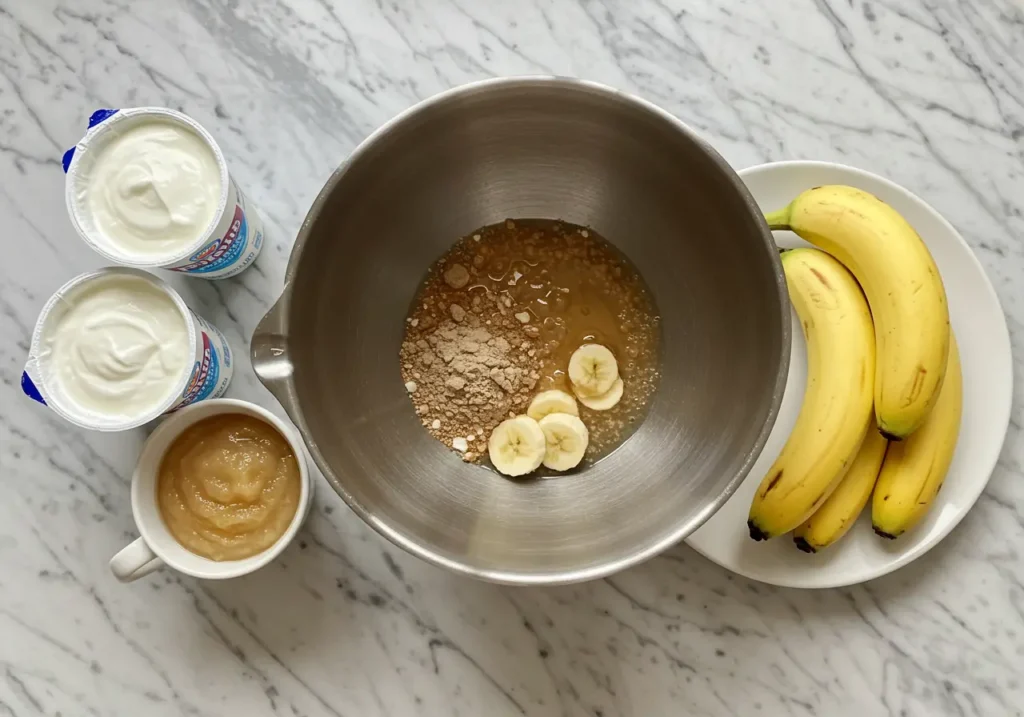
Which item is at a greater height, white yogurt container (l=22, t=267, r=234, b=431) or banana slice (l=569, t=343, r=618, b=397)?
banana slice (l=569, t=343, r=618, b=397)

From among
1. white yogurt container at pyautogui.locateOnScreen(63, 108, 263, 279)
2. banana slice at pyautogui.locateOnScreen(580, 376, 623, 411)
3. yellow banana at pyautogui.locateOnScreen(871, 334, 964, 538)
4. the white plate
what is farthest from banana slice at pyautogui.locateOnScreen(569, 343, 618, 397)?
white yogurt container at pyautogui.locateOnScreen(63, 108, 263, 279)

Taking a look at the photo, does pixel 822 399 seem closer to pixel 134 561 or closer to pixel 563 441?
pixel 563 441

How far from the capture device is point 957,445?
88 centimetres

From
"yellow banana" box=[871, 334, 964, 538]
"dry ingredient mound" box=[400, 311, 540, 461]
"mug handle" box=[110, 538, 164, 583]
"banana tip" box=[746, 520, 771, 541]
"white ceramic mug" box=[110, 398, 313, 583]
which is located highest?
"yellow banana" box=[871, 334, 964, 538]

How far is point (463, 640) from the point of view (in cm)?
94

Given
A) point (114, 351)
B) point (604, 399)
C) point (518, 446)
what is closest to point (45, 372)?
point (114, 351)

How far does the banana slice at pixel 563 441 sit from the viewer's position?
903 millimetres

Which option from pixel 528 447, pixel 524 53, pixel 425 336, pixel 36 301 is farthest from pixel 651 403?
pixel 36 301

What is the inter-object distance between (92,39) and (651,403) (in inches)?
32.7

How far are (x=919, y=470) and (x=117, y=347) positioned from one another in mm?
854

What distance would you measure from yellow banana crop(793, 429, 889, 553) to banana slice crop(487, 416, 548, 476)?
0.30m

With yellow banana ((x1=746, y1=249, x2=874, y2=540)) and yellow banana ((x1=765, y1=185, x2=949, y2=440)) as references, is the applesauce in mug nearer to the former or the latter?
yellow banana ((x1=746, y1=249, x2=874, y2=540))

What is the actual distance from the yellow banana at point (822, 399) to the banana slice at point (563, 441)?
0.21m

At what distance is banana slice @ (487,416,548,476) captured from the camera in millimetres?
892
